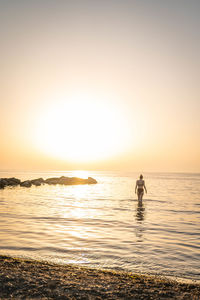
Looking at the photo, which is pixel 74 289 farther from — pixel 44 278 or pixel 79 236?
pixel 79 236

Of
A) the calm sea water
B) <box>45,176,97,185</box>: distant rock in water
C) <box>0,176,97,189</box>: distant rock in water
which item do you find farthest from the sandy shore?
<box>45,176,97,185</box>: distant rock in water

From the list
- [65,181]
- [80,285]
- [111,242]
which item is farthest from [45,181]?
[80,285]

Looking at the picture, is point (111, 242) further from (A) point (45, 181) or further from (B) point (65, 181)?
(B) point (65, 181)

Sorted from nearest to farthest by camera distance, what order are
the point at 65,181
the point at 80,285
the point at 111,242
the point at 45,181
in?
the point at 80,285
the point at 111,242
the point at 45,181
the point at 65,181

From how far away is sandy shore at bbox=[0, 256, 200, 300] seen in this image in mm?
5117

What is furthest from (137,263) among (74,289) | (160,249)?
(74,289)

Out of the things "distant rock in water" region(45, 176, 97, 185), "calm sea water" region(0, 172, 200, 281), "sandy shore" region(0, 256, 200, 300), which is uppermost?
"sandy shore" region(0, 256, 200, 300)

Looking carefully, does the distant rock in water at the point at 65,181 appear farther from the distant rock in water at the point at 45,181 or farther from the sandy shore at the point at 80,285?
the sandy shore at the point at 80,285

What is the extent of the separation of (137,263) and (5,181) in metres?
46.5

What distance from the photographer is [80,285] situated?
5594 millimetres

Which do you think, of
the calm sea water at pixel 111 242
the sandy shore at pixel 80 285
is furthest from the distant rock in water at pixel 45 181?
the sandy shore at pixel 80 285

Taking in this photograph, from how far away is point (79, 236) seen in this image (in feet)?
36.7

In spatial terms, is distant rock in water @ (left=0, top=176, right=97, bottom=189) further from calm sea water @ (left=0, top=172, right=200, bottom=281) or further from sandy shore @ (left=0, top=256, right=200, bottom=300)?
sandy shore @ (left=0, top=256, right=200, bottom=300)

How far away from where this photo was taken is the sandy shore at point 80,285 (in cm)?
512
